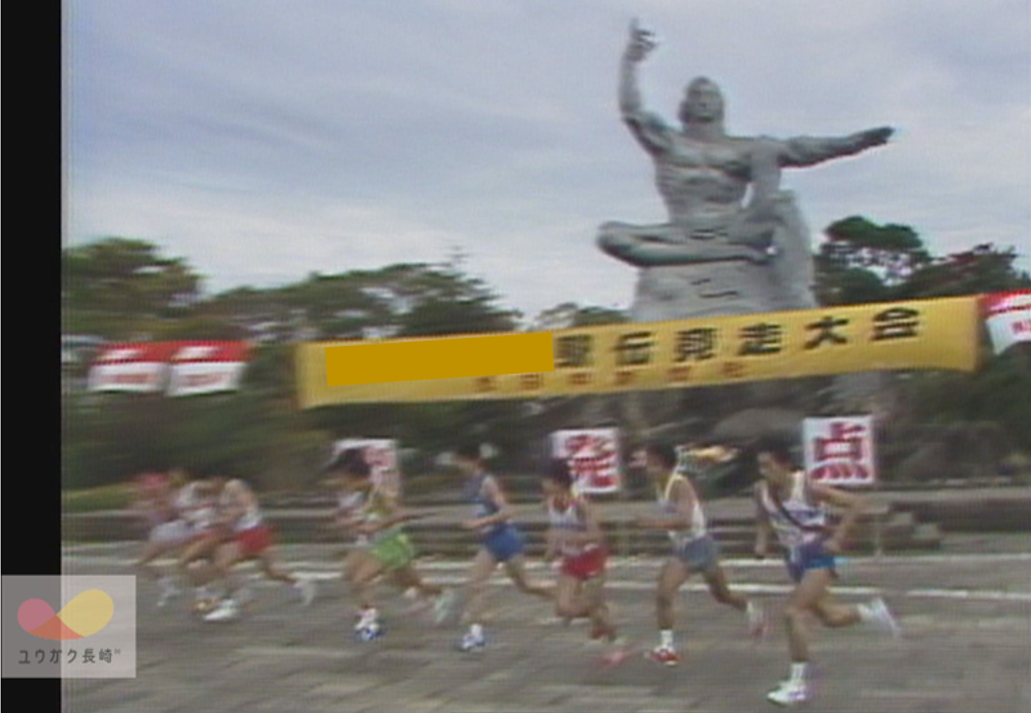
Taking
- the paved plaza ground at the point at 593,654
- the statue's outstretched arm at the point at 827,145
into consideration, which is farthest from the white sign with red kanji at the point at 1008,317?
the paved plaza ground at the point at 593,654

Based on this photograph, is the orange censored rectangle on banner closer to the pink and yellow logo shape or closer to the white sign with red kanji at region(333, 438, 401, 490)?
the white sign with red kanji at region(333, 438, 401, 490)

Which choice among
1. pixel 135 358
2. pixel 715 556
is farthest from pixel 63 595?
pixel 715 556

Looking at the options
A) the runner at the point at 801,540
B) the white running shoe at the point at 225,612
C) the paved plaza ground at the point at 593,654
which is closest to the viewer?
the runner at the point at 801,540

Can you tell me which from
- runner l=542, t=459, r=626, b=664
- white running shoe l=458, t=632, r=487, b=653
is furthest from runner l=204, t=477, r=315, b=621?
runner l=542, t=459, r=626, b=664

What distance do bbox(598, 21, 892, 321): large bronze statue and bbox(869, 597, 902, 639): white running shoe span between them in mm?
1067

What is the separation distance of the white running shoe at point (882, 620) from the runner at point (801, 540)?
0.10 metres

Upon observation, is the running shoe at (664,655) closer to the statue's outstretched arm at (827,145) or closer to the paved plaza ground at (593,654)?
the paved plaza ground at (593,654)

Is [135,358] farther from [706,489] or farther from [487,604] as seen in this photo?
[706,489]

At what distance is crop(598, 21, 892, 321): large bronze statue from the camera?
4652mm

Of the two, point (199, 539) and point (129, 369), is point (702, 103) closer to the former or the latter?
point (129, 369)

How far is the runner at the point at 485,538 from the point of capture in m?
4.84

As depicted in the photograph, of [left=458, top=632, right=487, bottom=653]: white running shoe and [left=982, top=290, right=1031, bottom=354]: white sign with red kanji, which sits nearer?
[left=982, top=290, right=1031, bottom=354]: white sign with red kanji

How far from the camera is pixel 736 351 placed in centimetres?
462

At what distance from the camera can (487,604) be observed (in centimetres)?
Answer: 494
